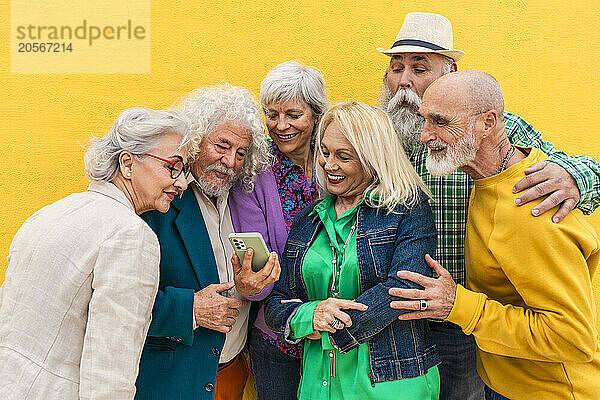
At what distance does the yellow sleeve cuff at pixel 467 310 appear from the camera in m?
2.22

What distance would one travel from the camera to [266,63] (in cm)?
348

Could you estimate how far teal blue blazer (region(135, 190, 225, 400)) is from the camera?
2.38 m

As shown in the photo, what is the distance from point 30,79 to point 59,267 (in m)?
2.10

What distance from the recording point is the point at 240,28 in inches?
136

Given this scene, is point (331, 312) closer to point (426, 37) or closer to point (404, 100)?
point (404, 100)

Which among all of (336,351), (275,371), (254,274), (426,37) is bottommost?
(275,371)

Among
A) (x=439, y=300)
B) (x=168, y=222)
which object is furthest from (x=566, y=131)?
(x=168, y=222)

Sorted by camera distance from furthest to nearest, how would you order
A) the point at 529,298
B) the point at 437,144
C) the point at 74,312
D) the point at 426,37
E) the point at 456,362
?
the point at 426,37 → the point at 456,362 → the point at 437,144 → the point at 529,298 → the point at 74,312

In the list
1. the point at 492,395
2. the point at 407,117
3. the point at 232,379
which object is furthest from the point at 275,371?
the point at 407,117

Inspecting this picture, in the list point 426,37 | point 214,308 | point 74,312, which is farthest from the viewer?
point 426,37

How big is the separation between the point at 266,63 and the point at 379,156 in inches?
55.9

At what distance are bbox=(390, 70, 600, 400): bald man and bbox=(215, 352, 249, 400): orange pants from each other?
1.07 m

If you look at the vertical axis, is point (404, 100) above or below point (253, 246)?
above

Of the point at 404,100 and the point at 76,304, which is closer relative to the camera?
the point at 76,304
